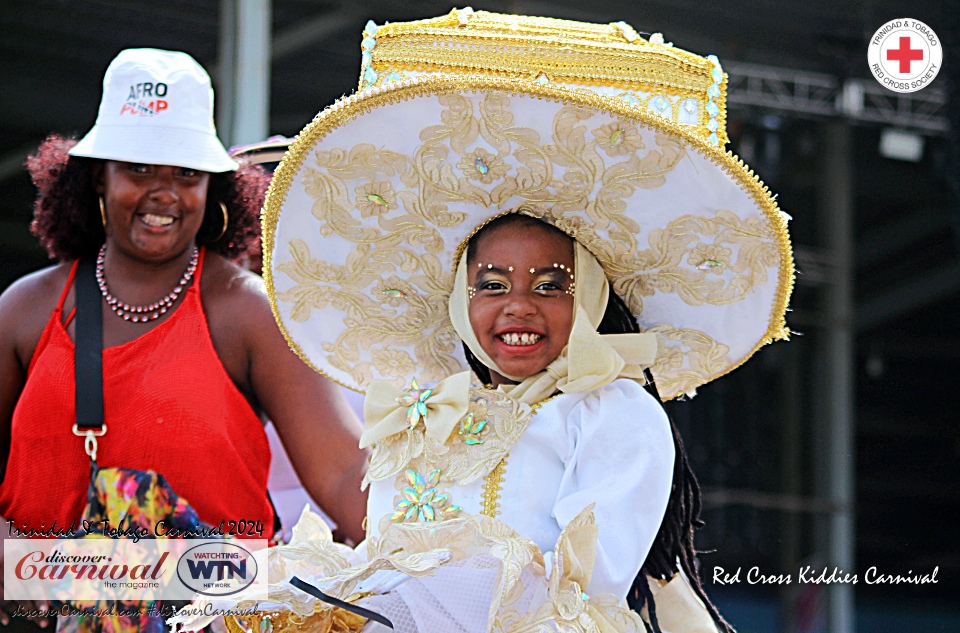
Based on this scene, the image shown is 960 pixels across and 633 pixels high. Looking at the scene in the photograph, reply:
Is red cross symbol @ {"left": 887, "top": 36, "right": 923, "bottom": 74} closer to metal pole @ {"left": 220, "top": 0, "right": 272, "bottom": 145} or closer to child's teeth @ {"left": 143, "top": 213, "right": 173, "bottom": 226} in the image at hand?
metal pole @ {"left": 220, "top": 0, "right": 272, "bottom": 145}

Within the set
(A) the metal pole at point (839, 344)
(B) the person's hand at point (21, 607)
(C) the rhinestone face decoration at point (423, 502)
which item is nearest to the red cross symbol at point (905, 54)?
(C) the rhinestone face decoration at point (423, 502)

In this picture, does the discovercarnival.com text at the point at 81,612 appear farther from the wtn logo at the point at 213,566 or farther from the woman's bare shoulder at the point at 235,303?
the woman's bare shoulder at the point at 235,303

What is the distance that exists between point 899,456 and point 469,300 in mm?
12687

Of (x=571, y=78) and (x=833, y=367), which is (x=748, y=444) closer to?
(x=833, y=367)

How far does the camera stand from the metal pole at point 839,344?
10.7 meters

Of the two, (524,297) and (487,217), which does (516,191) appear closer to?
(487,217)

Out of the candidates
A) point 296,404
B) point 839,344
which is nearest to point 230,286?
point 296,404

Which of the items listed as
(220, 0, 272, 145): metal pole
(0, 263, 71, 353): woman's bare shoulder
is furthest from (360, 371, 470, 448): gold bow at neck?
(220, 0, 272, 145): metal pole

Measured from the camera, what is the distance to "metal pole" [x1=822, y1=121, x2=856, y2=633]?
35.0ft

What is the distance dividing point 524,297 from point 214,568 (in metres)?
1.00

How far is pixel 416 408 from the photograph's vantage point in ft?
9.02

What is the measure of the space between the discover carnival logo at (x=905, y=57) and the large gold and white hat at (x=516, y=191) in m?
3.72

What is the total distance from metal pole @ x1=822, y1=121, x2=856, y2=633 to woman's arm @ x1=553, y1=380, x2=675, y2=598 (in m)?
8.42

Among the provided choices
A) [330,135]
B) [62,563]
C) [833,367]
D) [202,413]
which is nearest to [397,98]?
[330,135]
